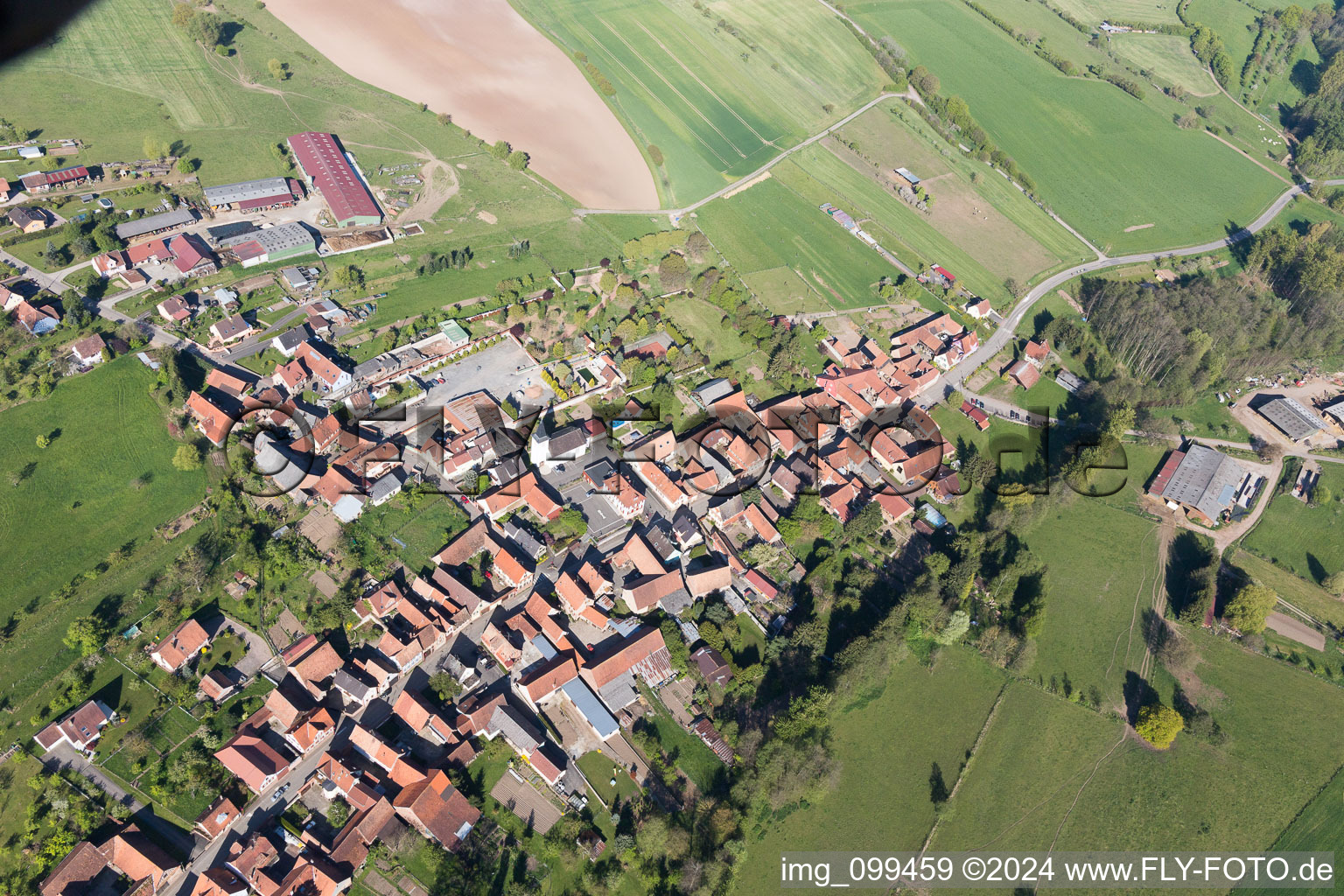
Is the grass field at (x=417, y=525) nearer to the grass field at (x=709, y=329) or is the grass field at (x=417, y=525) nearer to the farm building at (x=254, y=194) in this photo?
the grass field at (x=709, y=329)

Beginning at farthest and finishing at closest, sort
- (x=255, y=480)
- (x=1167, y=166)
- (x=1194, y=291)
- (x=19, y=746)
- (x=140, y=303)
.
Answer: (x=1167, y=166)
(x=1194, y=291)
(x=140, y=303)
(x=255, y=480)
(x=19, y=746)

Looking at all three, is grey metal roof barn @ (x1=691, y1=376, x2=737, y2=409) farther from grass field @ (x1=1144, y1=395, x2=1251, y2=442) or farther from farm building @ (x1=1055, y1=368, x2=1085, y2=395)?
grass field @ (x1=1144, y1=395, x2=1251, y2=442)

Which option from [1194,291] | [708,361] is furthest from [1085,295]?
[708,361]

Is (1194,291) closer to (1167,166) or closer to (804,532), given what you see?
(1167,166)

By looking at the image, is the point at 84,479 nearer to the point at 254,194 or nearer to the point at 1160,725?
the point at 254,194

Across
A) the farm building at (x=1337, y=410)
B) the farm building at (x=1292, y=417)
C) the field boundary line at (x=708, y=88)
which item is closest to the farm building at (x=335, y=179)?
the field boundary line at (x=708, y=88)

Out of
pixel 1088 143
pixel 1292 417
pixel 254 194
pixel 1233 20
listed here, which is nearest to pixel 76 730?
pixel 254 194

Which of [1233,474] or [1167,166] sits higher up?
[1167,166]
